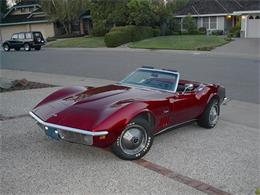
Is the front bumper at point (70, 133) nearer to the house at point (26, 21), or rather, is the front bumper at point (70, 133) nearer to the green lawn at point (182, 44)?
the green lawn at point (182, 44)

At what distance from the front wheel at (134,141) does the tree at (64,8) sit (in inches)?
1517

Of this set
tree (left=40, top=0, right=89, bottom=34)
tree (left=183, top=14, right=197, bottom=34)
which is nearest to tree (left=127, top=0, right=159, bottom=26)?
tree (left=183, top=14, right=197, bottom=34)

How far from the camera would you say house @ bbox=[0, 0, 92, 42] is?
48.4 meters

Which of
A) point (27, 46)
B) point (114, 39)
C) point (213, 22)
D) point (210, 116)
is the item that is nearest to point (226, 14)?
point (213, 22)

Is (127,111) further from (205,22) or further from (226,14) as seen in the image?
(205,22)

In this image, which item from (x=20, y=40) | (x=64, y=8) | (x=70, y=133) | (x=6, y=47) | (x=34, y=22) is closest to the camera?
(x=70, y=133)

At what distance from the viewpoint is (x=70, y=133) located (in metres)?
4.80

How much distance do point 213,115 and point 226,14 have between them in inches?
1488

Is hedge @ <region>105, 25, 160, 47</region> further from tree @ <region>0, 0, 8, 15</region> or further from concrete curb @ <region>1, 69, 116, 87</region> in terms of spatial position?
tree @ <region>0, 0, 8, 15</region>

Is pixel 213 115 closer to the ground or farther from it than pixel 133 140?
closer to the ground

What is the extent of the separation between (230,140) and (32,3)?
5048 cm

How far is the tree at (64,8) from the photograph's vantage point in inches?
1644

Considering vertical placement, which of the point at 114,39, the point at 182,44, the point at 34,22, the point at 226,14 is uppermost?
the point at 34,22

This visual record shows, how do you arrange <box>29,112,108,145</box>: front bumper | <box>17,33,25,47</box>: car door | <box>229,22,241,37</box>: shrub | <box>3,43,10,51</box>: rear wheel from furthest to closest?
<box>229,22,241,37</box>: shrub → <box>3,43,10,51</box>: rear wheel → <box>17,33,25,47</box>: car door → <box>29,112,108,145</box>: front bumper
